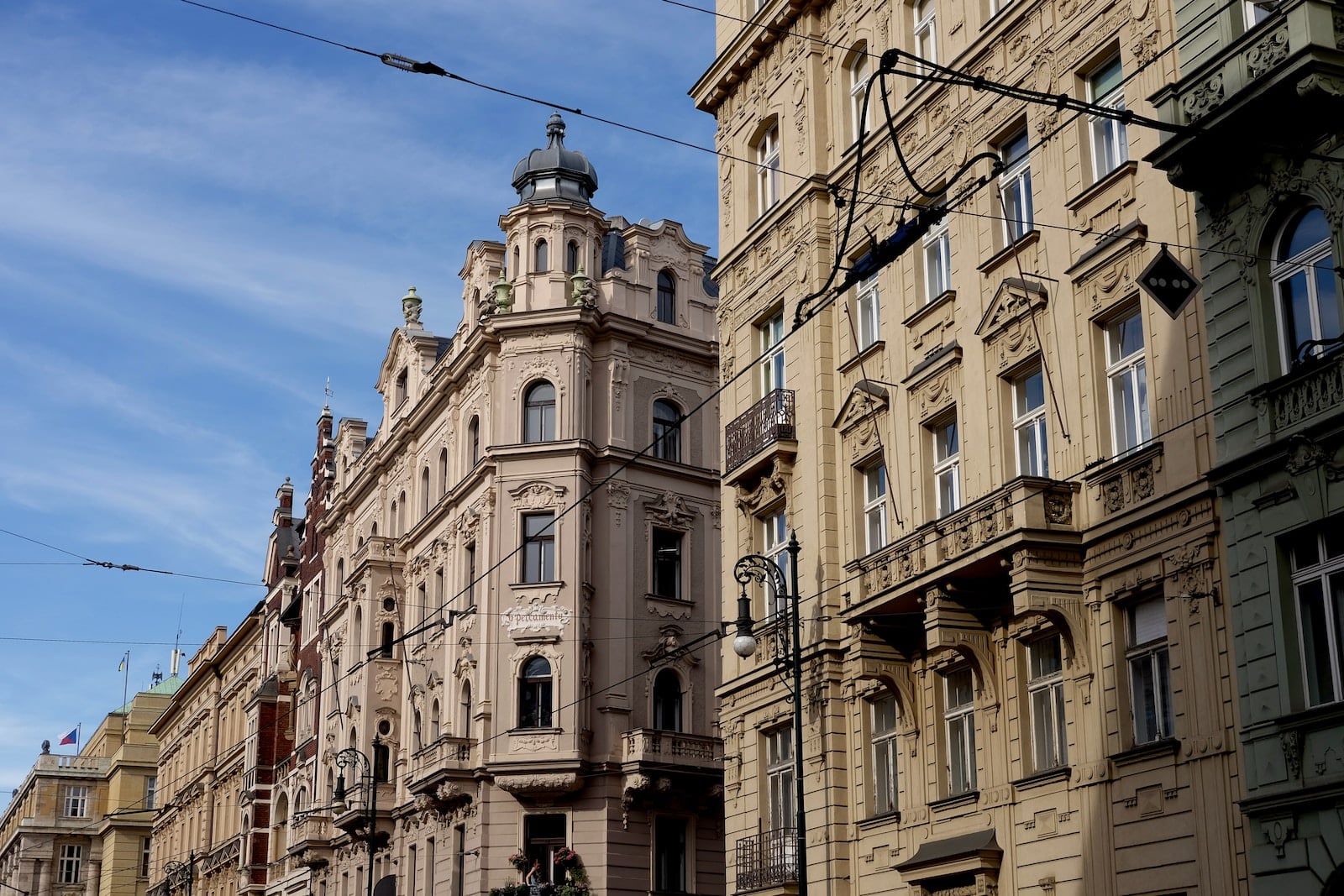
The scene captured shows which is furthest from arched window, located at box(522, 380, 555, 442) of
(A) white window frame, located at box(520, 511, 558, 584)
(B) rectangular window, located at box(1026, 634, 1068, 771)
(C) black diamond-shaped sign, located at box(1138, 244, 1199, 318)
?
(C) black diamond-shaped sign, located at box(1138, 244, 1199, 318)

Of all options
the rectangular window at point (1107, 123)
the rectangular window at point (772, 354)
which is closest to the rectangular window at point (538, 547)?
the rectangular window at point (772, 354)

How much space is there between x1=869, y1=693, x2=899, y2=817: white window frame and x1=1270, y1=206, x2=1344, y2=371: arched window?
361 inches

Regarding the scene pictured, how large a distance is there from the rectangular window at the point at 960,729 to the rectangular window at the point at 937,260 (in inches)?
227

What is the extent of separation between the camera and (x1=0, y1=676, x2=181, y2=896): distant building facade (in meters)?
103

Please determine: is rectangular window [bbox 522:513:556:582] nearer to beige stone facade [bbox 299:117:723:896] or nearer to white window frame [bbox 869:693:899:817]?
beige stone facade [bbox 299:117:723:896]

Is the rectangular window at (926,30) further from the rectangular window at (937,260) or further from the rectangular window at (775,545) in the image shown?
the rectangular window at (775,545)

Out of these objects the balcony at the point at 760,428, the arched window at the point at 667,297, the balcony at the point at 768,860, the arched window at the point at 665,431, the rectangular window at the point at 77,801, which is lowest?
the balcony at the point at 768,860

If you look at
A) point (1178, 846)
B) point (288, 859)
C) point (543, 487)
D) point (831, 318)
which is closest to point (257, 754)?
point (288, 859)

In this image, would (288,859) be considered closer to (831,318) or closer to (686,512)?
(686,512)

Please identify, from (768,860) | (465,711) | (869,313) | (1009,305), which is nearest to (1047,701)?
(1009,305)

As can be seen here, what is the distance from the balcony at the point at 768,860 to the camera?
27.4 m

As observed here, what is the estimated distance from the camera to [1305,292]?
18938 millimetres

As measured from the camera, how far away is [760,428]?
3008 centimetres

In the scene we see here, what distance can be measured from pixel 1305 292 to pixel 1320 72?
236 centimetres
